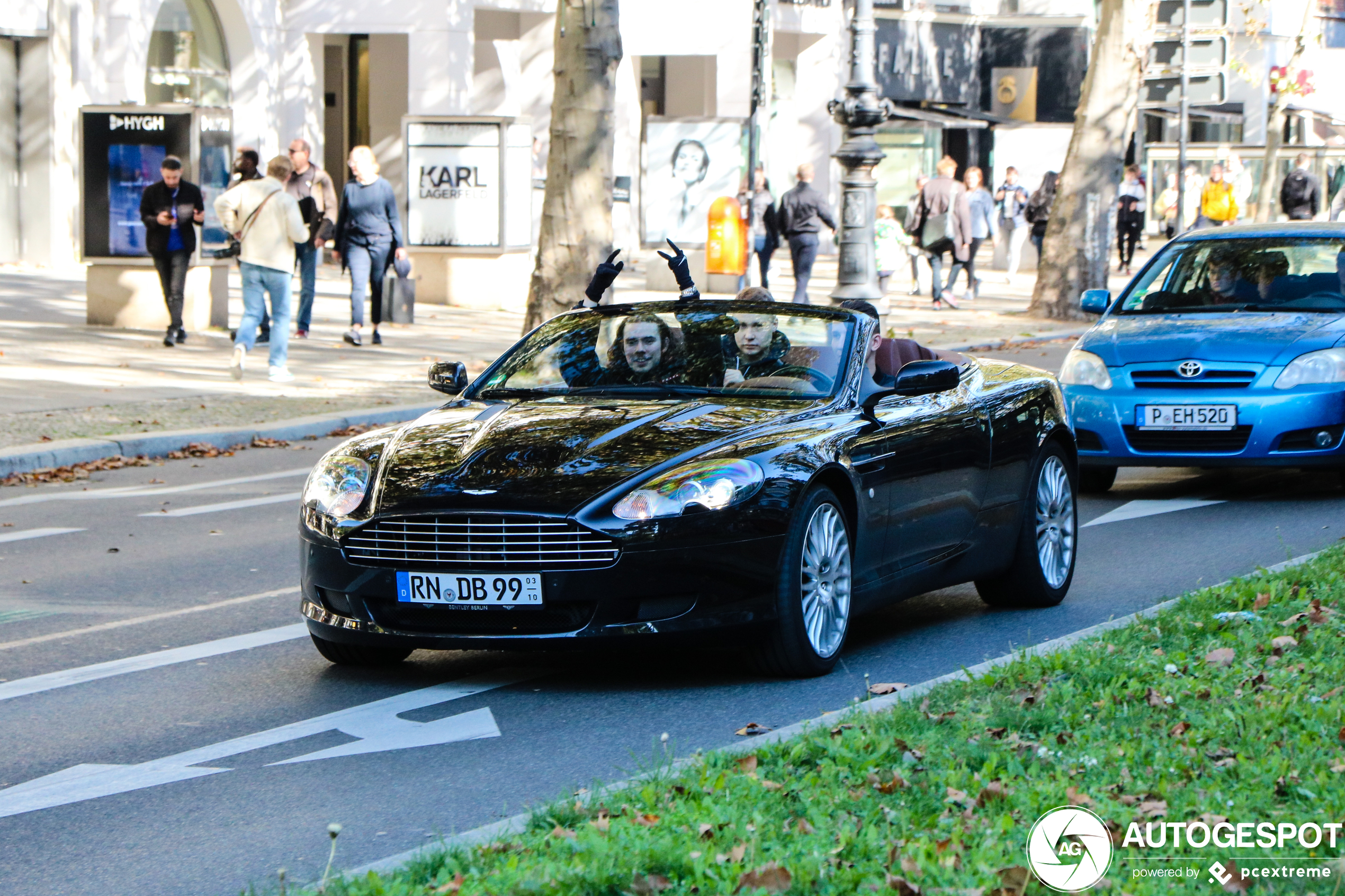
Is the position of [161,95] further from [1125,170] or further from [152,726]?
[152,726]

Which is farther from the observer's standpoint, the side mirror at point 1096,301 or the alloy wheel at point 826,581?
the side mirror at point 1096,301

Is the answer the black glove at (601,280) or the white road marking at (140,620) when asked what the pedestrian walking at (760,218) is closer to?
the black glove at (601,280)

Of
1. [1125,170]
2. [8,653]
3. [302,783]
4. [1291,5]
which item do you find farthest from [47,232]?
[1291,5]

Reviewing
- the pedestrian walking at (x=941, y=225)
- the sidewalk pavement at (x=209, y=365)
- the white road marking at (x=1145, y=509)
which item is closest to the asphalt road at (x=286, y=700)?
the white road marking at (x=1145, y=509)

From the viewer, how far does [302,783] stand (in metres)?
5.55

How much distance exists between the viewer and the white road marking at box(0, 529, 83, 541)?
1030 centimetres

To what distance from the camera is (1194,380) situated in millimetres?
11297

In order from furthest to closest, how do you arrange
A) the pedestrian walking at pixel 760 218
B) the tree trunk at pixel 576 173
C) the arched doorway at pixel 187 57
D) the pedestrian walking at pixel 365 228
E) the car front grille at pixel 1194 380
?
the arched doorway at pixel 187 57 → the pedestrian walking at pixel 760 218 → the pedestrian walking at pixel 365 228 → the tree trunk at pixel 576 173 → the car front grille at pixel 1194 380

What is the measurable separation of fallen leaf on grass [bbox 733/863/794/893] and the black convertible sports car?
232cm

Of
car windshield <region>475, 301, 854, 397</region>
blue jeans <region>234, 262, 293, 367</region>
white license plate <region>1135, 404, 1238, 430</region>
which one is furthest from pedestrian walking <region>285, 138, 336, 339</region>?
car windshield <region>475, 301, 854, 397</region>

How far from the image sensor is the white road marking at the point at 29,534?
33.8ft

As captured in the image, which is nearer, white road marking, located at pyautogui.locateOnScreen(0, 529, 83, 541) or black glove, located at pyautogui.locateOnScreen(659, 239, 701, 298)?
black glove, located at pyautogui.locateOnScreen(659, 239, 701, 298)

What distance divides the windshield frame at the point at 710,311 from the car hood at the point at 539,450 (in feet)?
0.48

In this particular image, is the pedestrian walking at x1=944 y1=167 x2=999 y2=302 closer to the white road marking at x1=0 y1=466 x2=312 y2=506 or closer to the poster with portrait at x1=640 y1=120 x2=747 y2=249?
the poster with portrait at x1=640 y1=120 x2=747 y2=249
